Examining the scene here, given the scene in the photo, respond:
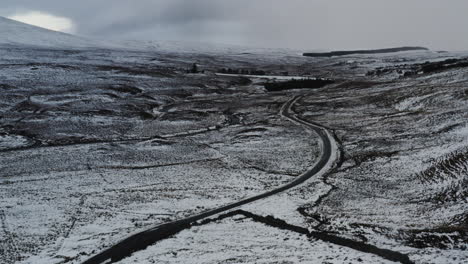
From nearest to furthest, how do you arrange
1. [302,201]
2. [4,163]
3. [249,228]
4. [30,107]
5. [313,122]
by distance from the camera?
[249,228]
[302,201]
[4,163]
[313,122]
[30,107]

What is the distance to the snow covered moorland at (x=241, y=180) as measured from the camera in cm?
2092

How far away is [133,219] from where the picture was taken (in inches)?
995

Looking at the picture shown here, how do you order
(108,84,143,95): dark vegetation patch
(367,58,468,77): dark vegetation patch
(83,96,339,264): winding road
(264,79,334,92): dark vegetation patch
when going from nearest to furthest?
(83,96,339,264): winding road < (108,84,143,95): dark vegetation patch < (367,58,468,77): dark vegetation patch < (264,79,334,92): dark vegetation patch

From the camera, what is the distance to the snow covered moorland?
2092cm

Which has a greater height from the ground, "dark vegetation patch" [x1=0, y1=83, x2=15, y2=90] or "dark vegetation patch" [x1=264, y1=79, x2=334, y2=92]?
"dark vegetation patch" [x1=264, y1=79, x2=334, y2=92]

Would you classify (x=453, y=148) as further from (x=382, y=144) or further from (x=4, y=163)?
(x=4, y=163)

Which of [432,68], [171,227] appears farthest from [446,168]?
[432,68]

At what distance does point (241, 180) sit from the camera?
33.0 metres

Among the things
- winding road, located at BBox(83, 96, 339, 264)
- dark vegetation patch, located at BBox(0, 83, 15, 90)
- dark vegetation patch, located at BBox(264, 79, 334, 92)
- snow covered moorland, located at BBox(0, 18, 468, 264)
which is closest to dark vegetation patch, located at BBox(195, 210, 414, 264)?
snow covered moorland, located at BBox(0, 18, 468, 264)

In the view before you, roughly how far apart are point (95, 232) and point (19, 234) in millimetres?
4251

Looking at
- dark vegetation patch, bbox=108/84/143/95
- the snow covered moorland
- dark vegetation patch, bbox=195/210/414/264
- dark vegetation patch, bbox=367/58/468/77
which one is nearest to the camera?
dark vegetation patch, bbox=195/210/414/264

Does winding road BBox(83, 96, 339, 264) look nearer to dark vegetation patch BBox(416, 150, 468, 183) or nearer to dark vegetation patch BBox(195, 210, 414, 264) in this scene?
dark vegetation patch BBox(195, 210, 414, 264)

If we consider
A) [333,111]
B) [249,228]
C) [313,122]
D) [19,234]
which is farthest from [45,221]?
[333,111]

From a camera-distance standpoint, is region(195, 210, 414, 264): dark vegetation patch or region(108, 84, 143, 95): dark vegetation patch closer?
region(195, 210, 414, 264): dark vegetation patch
